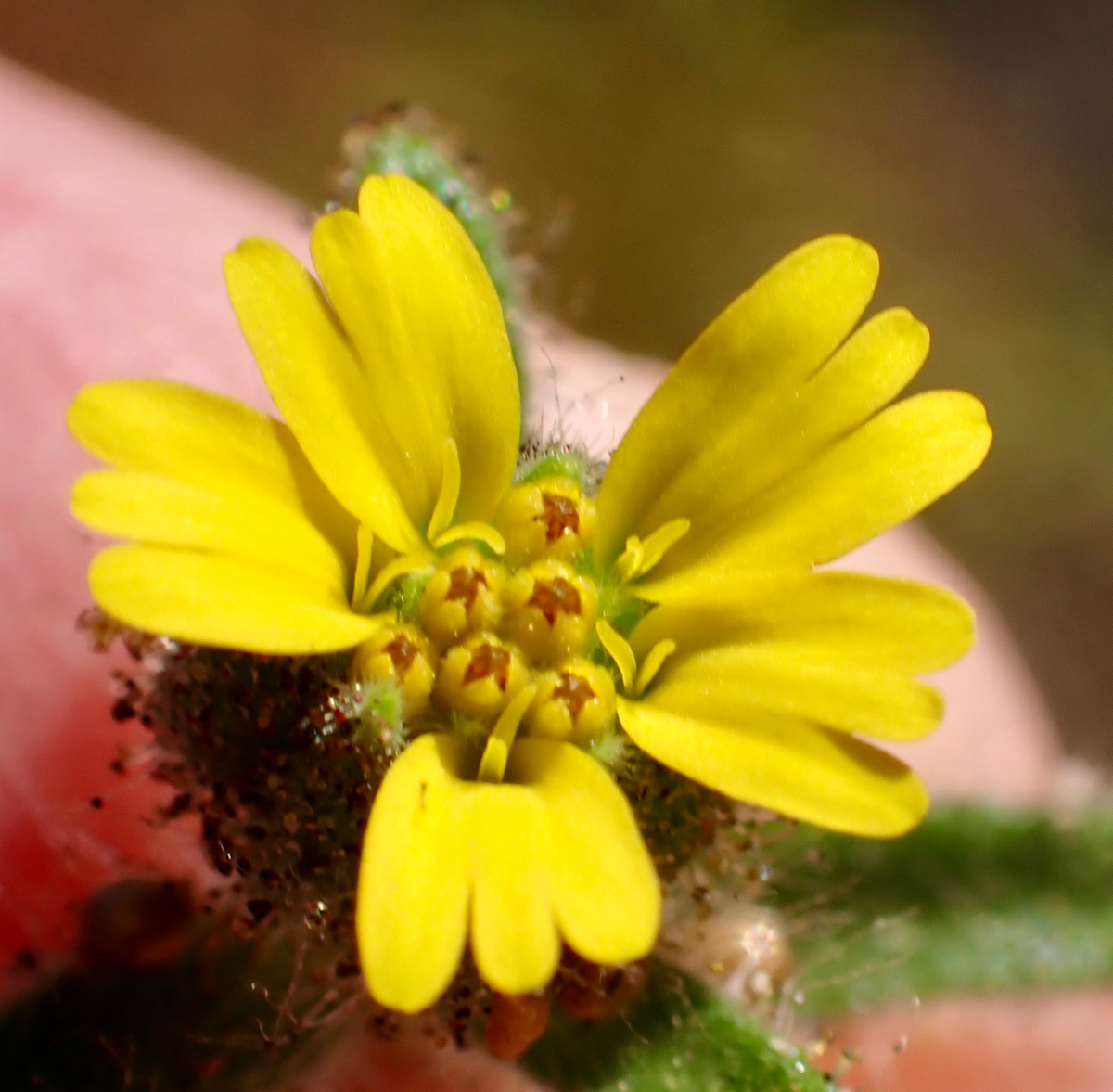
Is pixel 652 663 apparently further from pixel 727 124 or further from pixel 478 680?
pixel 727 124

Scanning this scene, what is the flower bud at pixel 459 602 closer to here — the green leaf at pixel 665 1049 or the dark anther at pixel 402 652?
the dark anther at pixel 402 652

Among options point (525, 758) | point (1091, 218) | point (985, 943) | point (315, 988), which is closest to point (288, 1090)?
point (315, 988)

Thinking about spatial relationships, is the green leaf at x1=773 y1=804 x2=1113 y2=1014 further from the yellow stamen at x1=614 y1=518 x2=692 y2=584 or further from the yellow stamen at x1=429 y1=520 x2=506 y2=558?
the yellow stamen at x1=429 y1=520 x2=506 y2=558

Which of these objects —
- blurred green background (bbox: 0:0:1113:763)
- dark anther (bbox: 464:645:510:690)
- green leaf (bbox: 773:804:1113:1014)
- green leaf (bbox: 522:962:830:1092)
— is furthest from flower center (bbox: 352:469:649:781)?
blurred green background (bbox: 0:0:1113:763)

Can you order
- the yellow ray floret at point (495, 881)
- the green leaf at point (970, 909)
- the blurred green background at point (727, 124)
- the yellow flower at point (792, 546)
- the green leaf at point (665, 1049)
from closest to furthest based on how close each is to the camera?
the yellow ray floret at point (495, 881)
the yellow flower at point (792, 546)
the green leaf at point (665, 1049)
the green leaf at point (970, 909)
the blurred green background at point (727, 124)

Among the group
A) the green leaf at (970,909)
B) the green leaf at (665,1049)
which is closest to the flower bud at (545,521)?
the green leaf at (665,1049)

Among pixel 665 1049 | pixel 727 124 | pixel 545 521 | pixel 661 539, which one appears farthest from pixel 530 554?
pixel 727 124
